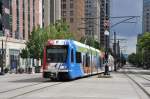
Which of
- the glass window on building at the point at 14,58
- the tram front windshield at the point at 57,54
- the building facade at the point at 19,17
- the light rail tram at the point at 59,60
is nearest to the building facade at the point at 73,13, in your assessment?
the building facade at the point at 19,17

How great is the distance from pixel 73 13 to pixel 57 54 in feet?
420

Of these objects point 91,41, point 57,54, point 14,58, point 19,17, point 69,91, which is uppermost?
point 19,17

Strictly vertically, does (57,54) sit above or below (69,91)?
above

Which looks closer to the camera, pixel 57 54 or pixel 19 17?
pixel 57 54

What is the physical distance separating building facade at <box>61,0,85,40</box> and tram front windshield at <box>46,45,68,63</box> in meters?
112

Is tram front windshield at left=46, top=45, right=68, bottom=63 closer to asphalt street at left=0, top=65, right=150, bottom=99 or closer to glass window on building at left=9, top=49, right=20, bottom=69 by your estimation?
asphalt street at left=0, top=65, right=150, bottom=99

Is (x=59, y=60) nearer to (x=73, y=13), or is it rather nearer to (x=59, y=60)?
(x=59, y=60)

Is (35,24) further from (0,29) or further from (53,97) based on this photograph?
(53,97)

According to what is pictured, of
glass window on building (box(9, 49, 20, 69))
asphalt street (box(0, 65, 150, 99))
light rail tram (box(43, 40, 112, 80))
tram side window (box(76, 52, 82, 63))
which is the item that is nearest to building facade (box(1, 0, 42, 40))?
glass window on building (box(9, 49, 20, 69))

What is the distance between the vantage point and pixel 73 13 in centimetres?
16750

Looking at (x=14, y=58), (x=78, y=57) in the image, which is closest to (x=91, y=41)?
(x=14, y=58)

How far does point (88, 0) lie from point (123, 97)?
76.6 metres

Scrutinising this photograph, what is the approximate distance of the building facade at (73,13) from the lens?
6299 inches

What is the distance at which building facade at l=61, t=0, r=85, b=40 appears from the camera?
525ft
